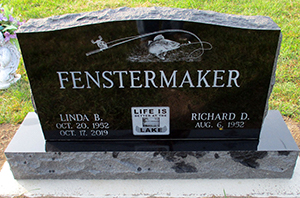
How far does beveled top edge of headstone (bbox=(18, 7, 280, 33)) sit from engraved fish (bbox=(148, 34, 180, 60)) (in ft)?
0.44

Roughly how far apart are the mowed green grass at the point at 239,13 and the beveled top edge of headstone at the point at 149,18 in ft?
4.91

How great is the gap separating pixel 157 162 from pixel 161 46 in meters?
0.88

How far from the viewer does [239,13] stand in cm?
504

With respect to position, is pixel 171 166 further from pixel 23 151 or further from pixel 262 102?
pixel 23 151

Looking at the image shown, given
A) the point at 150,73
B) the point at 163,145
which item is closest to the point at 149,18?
the point at 150,73

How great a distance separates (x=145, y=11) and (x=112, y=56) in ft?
1.21

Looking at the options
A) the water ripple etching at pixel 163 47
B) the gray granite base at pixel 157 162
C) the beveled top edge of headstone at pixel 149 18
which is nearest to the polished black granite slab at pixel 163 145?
the gray granite base at pixel 157 162

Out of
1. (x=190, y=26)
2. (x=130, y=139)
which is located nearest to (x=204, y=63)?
(x=190, y=26)

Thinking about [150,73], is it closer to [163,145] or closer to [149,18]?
[149,18]

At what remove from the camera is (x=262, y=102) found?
6.85 feet

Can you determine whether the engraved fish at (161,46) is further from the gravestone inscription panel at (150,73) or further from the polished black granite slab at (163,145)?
the polished black granite slab at (163,145)

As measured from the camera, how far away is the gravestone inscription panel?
1856mm

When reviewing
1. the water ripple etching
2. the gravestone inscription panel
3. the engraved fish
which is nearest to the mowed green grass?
the gravestone inscription panel

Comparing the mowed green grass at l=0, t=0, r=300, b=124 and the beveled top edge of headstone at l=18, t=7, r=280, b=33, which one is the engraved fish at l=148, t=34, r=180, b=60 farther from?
the mowed green grass at l=0, t=0, r=300, b=124
